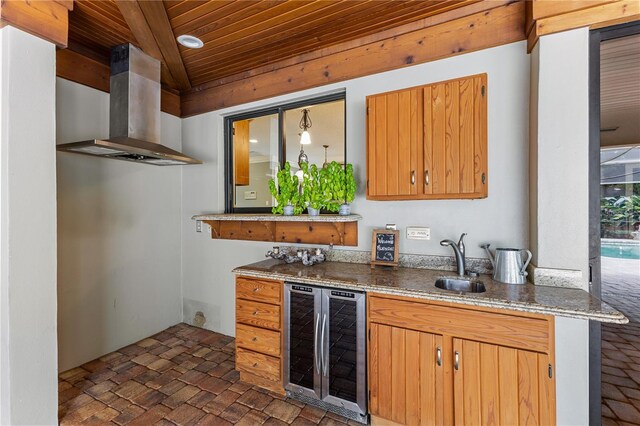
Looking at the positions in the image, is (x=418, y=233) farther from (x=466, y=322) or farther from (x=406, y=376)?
(x=406, y=376)

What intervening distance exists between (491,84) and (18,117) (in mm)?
3096

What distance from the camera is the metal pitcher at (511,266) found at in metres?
1.83

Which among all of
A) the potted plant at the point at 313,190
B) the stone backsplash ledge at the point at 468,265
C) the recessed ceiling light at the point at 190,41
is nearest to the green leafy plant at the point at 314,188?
the potted plant at the point at 313,190

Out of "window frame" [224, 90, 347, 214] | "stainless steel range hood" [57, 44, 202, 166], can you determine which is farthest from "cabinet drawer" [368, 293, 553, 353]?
"stainless steel range hood" [57, 44, 202, 166]

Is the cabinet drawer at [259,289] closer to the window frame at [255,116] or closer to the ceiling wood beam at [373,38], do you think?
the window frame at [255,116]

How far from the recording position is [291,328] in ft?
7.04

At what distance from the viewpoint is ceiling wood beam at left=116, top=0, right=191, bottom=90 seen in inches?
81.1

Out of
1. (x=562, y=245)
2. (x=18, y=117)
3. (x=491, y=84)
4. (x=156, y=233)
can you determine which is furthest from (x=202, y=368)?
(x=491, y=84)

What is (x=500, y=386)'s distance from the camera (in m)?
1.51

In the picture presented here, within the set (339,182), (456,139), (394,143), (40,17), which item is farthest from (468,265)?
(40,17)

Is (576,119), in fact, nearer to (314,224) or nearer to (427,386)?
(427,386)

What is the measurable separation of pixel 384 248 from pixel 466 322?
889 millimetres

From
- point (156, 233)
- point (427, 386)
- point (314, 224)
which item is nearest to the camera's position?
point (427, 386)

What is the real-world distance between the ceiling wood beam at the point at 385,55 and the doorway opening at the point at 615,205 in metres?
0.56
